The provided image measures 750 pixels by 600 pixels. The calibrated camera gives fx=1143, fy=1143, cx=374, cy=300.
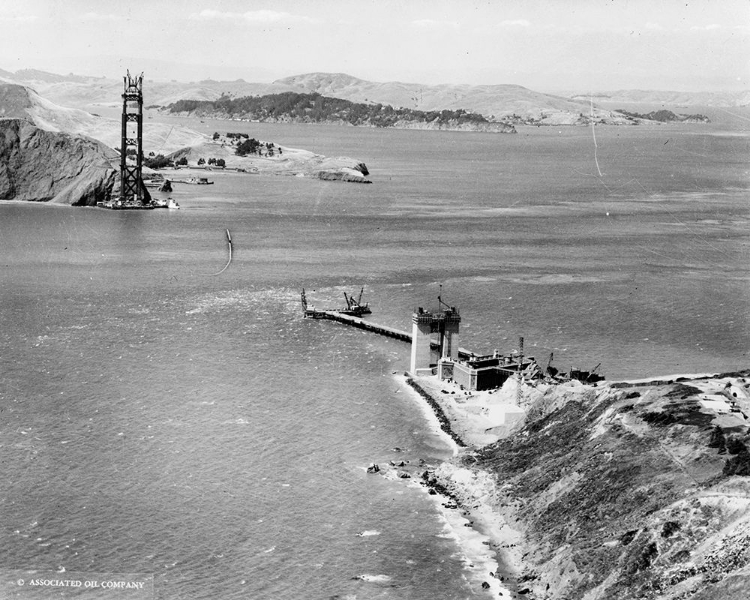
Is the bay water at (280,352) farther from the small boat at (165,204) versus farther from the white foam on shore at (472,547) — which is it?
the small boat at (165,204)

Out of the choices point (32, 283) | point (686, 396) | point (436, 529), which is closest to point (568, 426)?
point (686, 396)

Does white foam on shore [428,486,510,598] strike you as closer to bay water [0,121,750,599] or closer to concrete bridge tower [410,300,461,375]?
bay water [0,121,750,599]

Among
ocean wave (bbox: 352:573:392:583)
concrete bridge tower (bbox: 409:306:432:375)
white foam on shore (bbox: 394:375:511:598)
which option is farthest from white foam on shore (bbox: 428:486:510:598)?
concrete bridge tower (bbox: 409:306:432:375)

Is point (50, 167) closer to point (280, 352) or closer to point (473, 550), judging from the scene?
point (280, 352)

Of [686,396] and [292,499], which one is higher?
[686,396]

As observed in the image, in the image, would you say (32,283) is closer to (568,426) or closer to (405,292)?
(405,292)
